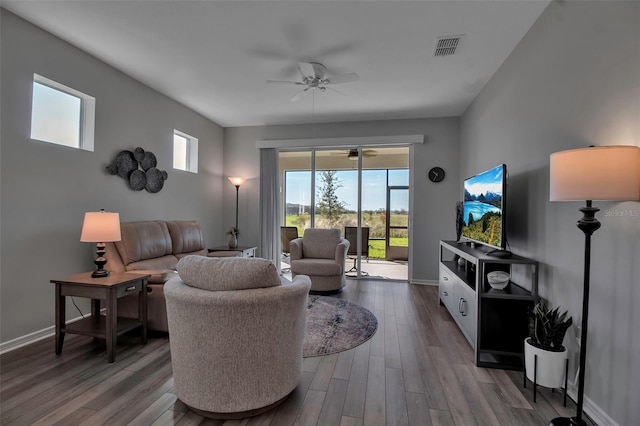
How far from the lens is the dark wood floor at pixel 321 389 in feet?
5.56

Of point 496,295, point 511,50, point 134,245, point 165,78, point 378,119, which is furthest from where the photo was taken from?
point 378,119

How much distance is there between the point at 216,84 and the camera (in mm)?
3818

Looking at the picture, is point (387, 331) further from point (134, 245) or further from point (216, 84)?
point (216, 84)

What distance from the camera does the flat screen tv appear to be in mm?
2502

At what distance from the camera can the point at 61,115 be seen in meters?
2.96

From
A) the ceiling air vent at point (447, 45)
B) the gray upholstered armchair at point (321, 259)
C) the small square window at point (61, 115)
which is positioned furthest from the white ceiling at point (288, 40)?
the gray upholstered armchair at point (321, 259)

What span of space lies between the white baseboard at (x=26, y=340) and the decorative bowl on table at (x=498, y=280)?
388 cm

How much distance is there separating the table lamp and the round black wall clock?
4407 mm

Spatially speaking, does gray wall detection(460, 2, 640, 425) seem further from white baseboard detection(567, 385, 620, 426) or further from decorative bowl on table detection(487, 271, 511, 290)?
decorative bowl on table detection(487, 271, 511, 290)

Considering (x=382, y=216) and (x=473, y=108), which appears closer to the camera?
(x=473, y=108)

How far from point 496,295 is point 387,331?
1.09m

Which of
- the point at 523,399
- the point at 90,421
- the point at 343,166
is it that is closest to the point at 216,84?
the point at 343,166

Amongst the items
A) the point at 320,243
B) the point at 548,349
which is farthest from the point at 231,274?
the point at 320,243

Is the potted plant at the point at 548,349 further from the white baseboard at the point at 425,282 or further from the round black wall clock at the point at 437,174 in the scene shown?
the round black wall clock at the point at 437,174
